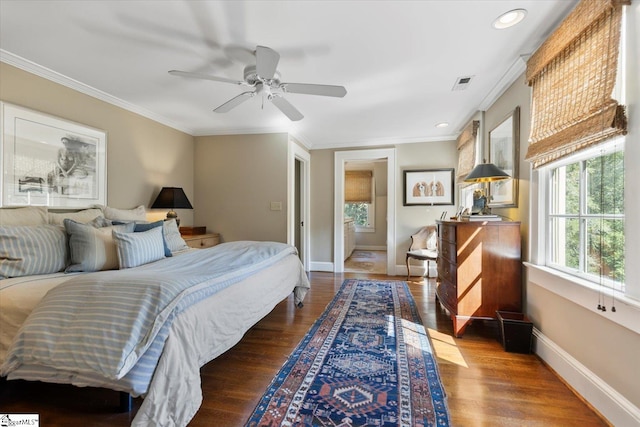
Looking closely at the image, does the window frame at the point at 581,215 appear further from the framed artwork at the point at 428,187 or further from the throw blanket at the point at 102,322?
the framed artwork at the point at 428,187

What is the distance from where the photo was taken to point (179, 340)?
4.54ft

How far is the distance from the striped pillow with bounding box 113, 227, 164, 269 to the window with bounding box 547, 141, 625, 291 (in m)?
3.06

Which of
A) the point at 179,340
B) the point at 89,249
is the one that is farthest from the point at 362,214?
the point at 179,340

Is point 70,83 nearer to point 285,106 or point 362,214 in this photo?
point 285,106

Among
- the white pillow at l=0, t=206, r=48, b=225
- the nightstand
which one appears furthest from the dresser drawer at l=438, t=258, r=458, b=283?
the white pillow at l=0, t=206, r=48, b=225

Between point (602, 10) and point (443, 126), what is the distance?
274 centimetres

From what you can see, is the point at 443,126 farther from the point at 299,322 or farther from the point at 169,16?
the point at 169,16

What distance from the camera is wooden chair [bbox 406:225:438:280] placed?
434 cm

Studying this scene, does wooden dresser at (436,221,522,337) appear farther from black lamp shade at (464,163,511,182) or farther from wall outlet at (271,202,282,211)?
wall outlet at (271,202,282,211)

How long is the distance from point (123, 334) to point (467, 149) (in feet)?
13.7

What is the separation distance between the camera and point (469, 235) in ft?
8.02

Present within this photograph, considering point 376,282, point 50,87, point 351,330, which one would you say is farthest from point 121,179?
point 376,282

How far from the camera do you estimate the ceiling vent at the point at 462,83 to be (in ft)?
8.61

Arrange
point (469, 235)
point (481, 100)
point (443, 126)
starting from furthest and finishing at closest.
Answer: point (443, 126), point (481, 100), point (469, 235)
